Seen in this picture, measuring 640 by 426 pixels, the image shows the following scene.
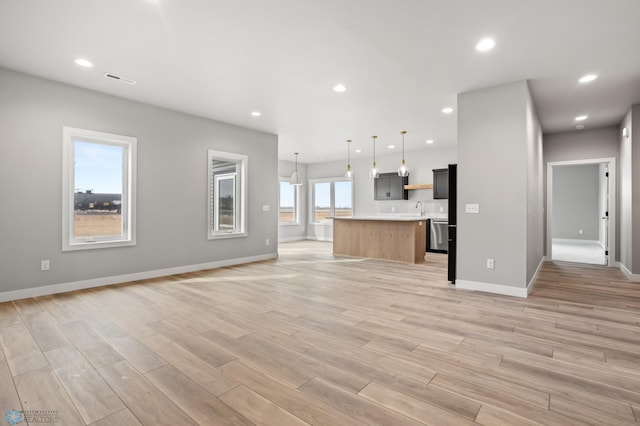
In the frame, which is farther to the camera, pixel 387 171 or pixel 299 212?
pixel 299 212

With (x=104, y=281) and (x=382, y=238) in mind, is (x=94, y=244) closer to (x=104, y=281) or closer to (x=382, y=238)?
(x=104, y=281)

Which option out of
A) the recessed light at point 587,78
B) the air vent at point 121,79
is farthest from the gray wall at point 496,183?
the air vent at point 121,79

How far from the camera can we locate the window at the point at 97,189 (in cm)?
429

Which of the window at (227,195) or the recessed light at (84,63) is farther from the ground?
the recessed light at (84,63)

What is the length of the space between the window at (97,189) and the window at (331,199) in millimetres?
6436

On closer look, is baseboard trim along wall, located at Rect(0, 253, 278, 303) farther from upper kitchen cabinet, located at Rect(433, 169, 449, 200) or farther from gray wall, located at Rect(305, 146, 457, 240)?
upper kitchen cabinet, located at Rect(433, 169, 449, 200)

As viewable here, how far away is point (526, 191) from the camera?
13.2ft

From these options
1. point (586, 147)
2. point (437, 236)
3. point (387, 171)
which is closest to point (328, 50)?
point (437, 236)

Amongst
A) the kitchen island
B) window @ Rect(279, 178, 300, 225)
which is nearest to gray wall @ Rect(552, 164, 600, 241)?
the kitchen island

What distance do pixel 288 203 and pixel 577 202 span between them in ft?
29.9

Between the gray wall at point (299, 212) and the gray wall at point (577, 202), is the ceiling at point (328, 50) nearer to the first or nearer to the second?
the gray wall at point (299, 212)

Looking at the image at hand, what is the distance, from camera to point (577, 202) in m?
9.93

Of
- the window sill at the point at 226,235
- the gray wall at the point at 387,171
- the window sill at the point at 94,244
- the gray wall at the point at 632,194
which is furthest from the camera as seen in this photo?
the gray wall at the point at 387,171

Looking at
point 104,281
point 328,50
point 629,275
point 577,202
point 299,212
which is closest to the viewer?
point 328,50
